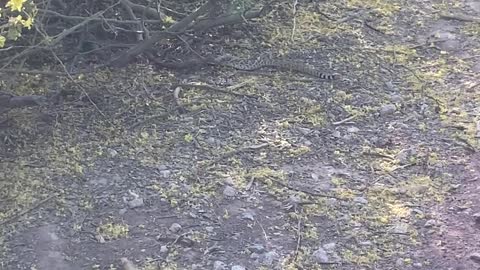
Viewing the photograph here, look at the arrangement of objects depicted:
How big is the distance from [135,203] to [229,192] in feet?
1.53

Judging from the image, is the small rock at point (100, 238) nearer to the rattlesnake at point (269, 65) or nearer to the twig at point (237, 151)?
the twig at point (237, 151)

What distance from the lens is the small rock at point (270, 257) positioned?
3.49m

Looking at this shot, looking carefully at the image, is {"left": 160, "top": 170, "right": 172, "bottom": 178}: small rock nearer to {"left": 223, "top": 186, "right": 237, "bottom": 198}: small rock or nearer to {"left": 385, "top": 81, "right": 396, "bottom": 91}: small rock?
{"left": 223, "top": 186, "right": 237, "bottom": 198}: small rock

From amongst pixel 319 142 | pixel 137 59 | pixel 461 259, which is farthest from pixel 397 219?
pixel 137 59

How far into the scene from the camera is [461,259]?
140 inches

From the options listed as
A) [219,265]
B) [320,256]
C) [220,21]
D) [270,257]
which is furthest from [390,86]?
[219,265]

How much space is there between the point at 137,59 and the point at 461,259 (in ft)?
8.26

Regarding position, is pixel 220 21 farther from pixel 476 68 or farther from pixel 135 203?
pixel 135 203

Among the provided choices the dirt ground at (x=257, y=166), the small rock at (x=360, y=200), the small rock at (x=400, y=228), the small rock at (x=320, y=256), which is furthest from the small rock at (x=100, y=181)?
the small rock at (x=400, y=228)

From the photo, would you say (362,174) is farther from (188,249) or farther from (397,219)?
(188,249)

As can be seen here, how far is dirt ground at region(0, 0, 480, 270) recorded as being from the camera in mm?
3574

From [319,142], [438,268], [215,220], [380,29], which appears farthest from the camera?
[380,29]

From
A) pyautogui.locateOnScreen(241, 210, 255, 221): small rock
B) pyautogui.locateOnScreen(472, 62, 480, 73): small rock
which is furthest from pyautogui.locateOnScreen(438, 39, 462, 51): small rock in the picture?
pyautogui.locateOnScreen(241, 210, 255, 221): small rock

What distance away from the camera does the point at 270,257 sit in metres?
3.51
